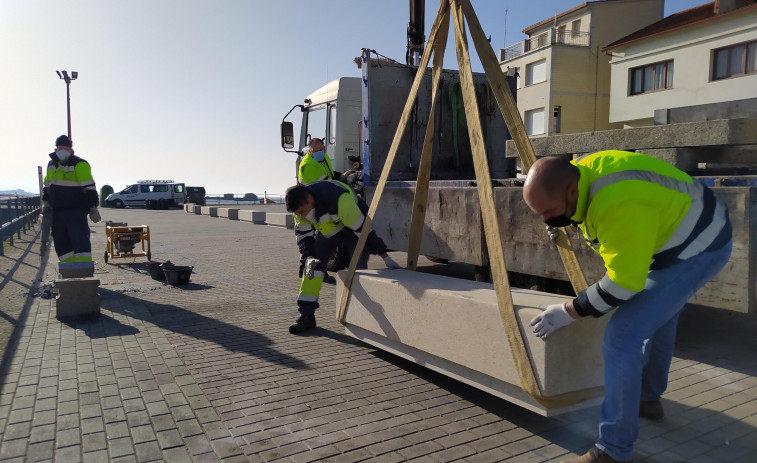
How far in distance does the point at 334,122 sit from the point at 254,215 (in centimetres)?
1245

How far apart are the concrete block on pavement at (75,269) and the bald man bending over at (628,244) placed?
6220 mm

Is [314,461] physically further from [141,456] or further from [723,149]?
[723,149]

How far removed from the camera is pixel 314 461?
2777 mm

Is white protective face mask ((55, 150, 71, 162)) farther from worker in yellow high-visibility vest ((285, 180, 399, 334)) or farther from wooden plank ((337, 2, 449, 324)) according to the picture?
wooden plank ((337, 2, 449, 324))

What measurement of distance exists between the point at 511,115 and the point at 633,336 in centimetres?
167

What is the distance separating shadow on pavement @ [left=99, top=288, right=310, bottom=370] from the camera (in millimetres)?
4531

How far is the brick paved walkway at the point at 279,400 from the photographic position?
9.53 ft

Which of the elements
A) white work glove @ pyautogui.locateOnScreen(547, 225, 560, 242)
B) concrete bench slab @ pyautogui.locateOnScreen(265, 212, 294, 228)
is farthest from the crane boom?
concrete bench slab @ pyautogui.locateOnScreen(265, 212, 294, 228)

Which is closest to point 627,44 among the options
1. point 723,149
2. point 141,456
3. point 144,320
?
point 723,149

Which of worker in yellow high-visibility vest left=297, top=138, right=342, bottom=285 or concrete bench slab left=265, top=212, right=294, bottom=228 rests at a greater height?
worker in yellow high-visibility vest left=297, top=138, right=342, bottom=285

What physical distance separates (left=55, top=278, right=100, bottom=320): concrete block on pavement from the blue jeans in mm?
5173

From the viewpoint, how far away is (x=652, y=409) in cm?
321

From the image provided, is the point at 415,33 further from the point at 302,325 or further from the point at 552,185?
the point at 552,185

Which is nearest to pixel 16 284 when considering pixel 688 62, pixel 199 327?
pixel 199 327
